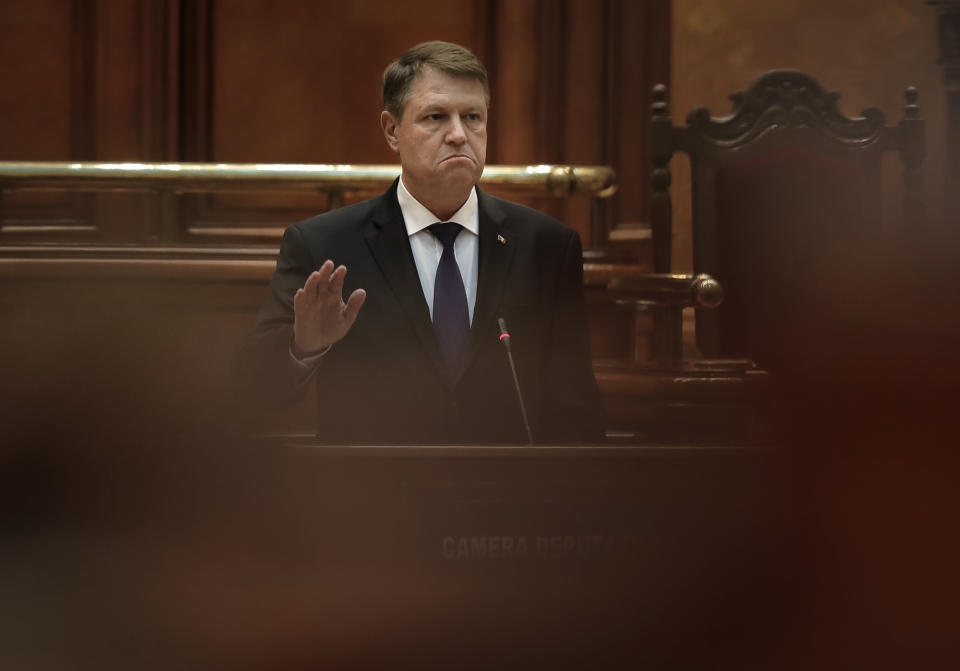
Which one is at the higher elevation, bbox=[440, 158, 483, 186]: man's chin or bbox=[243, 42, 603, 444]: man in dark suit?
bbox=[440, 158, 483, 186]: man's chin

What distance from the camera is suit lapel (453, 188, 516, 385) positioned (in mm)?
921

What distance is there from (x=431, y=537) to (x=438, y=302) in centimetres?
47

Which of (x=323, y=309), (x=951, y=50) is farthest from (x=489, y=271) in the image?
(x=951, y=50)

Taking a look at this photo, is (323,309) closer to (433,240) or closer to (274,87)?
(433,240)

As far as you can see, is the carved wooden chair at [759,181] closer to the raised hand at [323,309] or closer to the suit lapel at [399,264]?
the suit lapel at [399,264]

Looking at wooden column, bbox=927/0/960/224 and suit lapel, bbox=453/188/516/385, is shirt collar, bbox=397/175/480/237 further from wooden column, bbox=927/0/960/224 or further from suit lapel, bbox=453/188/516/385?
wooden column, bbox=927/0/960/224

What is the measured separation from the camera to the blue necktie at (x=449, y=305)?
94cm

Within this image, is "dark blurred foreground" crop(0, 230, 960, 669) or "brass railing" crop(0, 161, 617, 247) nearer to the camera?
"dark blurred foreground" crop(0, 230, 960, 669)

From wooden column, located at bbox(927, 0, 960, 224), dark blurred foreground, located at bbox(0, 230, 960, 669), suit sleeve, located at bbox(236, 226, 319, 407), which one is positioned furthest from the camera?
wooden column, located at bbox(927, 0, 960, 224)

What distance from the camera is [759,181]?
6.48 feet

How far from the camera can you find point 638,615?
493 millimetres

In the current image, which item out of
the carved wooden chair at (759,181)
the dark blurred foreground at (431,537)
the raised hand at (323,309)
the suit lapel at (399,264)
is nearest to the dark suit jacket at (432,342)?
the suit lapel at (399,264)

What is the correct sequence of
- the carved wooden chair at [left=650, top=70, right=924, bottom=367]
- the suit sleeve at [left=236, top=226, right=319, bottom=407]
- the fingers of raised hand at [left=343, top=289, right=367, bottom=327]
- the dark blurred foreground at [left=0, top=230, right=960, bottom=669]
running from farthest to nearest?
the carved wooden chair at [left=650, top=70, right=924, bottom=367]
the suit sleeve at [left=236, top=226, right=319, bottom=407]
the fingers of raised hand at [left=343, top=289, right=367, bottom=327]
the dark blurred foreground at [left=0, top=230, right=960, bottom=669]


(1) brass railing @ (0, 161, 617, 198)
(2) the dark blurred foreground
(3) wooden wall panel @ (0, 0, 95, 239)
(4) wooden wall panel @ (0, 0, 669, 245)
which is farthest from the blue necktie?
(3) wooden wall panel @ (0, 0, 95, 239)
